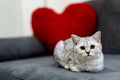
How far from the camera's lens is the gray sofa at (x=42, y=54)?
1336 mm

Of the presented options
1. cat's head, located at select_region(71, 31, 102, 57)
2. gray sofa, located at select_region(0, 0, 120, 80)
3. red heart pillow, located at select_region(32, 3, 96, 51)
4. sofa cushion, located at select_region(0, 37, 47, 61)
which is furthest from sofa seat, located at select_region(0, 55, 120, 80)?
red heart pillow, located at select_region(32, 3, 96, 51)

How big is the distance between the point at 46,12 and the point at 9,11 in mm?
594

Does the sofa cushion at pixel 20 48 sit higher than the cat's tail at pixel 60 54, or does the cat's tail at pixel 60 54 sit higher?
the cat's tail at pixel 60 54

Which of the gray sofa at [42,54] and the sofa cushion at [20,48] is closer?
the gray sofa at [42,54]

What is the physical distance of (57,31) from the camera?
6.34 feet

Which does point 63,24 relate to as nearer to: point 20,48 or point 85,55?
point 20,48

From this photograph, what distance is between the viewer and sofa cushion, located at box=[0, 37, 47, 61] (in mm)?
1839

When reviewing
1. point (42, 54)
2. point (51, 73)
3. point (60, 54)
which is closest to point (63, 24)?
point (42, 54)

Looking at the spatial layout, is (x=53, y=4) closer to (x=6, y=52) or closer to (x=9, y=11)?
(x=9, y=11)

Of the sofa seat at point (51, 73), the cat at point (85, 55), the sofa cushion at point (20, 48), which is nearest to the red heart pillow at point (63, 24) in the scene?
the sofa cushion at point (20, 48)

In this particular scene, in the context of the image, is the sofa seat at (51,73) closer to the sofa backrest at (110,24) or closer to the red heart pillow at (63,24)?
the sofa backrest at (110,24)

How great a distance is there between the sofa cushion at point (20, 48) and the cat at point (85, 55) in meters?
0.63

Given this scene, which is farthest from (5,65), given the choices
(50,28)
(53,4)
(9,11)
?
(53,4)

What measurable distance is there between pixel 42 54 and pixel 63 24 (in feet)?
0.98
